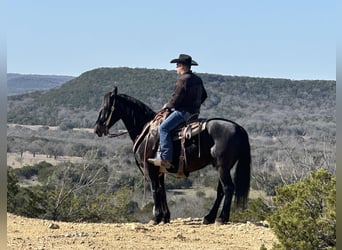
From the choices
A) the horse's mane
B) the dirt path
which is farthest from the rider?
the dirt path

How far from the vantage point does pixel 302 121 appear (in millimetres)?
49844

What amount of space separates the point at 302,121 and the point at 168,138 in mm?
41465

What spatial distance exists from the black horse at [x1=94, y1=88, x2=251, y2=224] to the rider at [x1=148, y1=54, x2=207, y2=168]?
0.77 feet

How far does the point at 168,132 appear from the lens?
9680mm

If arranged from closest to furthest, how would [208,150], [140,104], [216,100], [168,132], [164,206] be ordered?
[168,132] → [208,150] → [164,206] → [140,104] → [216,100]

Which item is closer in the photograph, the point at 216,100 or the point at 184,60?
the point at 184,60

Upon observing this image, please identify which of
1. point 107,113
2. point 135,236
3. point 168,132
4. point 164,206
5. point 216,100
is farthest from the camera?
point 216,100

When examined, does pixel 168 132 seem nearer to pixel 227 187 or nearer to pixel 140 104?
pixel 140 104

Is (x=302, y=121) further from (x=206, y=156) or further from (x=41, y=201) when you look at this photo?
(x=206, y=156)

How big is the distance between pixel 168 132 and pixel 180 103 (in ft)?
1.58

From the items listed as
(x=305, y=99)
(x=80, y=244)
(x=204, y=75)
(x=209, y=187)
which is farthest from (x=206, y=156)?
(x=204, y=75)

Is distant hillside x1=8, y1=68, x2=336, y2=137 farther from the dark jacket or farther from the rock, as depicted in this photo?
the rock

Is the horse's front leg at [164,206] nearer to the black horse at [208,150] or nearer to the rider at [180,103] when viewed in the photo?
the black horse at [208,150]

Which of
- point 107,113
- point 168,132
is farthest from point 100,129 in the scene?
point 168,132
